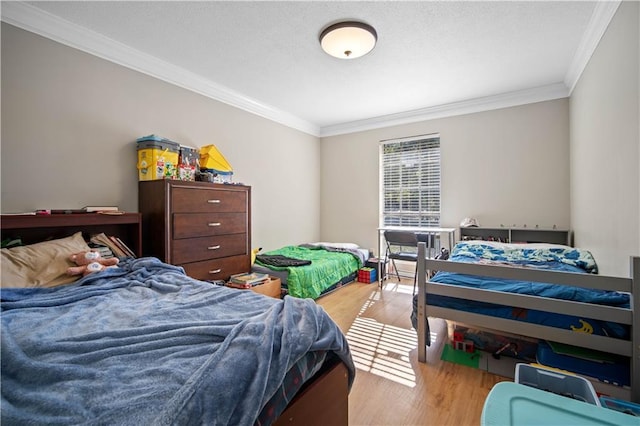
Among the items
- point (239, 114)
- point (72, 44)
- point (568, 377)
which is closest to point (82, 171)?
point (72, 44)

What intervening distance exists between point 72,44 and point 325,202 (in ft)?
12.0

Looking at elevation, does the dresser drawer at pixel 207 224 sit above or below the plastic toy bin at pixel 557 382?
above

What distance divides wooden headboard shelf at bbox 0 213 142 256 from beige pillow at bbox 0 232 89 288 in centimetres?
17

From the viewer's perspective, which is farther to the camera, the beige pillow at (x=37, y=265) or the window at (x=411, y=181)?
the window at (x=411, y=181)

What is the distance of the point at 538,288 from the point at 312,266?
208 centimetres

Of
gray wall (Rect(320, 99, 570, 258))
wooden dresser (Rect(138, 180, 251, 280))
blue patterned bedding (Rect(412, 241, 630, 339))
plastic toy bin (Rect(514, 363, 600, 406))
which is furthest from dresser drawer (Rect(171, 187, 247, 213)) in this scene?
plastic toy bin (Rect(514, 363, 600, 406))

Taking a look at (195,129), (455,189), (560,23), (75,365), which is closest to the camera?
(75,365)

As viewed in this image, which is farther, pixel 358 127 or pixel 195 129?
pixel 358 127

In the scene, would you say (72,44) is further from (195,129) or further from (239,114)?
(239,114)

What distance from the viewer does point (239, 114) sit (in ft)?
11.3

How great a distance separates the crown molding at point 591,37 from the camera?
1.86 metres

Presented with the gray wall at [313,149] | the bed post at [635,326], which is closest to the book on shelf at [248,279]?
the gray wall at [313,149]

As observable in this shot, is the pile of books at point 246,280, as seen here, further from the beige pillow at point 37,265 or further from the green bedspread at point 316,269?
the beige pillow at point 37,265

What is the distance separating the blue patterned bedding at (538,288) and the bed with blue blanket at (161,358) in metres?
1.16
